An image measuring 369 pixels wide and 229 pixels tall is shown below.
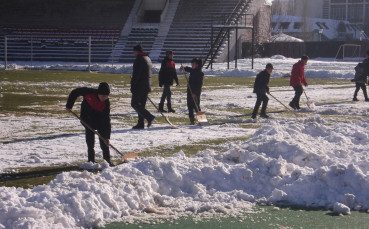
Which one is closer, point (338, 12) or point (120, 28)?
point (120, 28)

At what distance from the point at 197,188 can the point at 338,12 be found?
10820cm

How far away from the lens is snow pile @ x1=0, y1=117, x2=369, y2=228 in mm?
6781

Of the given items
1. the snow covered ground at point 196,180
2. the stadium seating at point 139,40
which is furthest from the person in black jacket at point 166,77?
the stadium seating at point 139,40

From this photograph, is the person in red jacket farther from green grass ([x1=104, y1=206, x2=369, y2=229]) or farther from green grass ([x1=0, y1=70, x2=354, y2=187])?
green grass ([x1=104, y1=206, x2=369, y2=229])

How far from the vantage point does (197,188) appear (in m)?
8.12

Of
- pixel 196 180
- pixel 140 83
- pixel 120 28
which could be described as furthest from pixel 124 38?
pixel 196 180

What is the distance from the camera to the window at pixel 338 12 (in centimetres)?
11119

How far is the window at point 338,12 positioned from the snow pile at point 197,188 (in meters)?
105

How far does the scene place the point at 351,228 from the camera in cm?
701

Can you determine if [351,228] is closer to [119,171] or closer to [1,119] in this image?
[119,171]

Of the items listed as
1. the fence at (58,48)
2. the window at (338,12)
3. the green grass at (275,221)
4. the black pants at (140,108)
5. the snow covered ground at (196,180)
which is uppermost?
the window at (338,12)

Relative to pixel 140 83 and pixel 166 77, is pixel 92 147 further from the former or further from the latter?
pixel 166 77

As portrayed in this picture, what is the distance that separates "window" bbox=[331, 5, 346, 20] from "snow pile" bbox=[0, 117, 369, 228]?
104913mm

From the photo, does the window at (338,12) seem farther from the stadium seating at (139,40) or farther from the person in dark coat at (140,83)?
the person in dark coat at (140,83)
